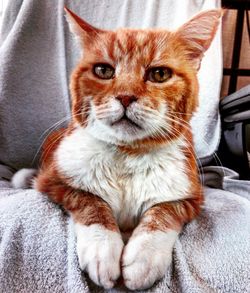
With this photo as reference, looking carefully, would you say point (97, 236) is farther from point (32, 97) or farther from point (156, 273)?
point (32, 97)

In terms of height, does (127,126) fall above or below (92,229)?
above

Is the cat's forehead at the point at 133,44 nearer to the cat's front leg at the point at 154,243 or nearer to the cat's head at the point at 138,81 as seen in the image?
the cat's head at the point at 138,81

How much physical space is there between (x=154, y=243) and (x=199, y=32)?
532mm

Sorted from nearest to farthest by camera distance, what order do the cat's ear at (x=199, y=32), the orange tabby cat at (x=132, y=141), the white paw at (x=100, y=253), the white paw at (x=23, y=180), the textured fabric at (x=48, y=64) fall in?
1. the white paw at (x=100, y=253)
2. the orange tabby cat at (x=132, y=141)
3. the cat's ear at (x=199, y=32)
4. the white paw at (x=23, y=180)
5. the textured fabric at (x=48, y=64)

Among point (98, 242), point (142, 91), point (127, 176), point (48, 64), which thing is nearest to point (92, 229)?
point (98, 242)

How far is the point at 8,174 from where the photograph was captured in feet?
3.79

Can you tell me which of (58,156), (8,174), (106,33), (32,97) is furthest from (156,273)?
(32,97)

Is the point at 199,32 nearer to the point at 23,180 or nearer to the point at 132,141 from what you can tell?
the point at 132,141

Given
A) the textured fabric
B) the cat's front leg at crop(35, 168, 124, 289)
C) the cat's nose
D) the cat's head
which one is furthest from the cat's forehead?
the textured fabric

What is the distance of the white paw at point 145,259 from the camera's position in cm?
56

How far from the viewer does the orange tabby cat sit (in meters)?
0.67

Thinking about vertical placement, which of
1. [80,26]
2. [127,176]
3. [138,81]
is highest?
[80,26]

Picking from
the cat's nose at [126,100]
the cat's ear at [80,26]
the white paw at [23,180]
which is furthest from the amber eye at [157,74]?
the white paw at [23,180]

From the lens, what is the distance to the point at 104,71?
0.77 meters
